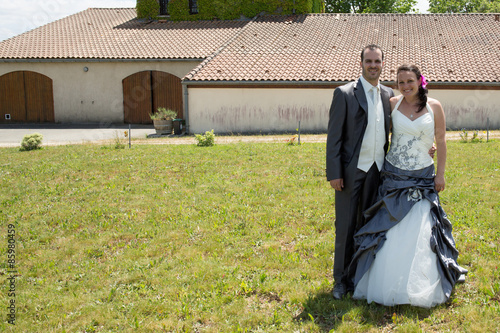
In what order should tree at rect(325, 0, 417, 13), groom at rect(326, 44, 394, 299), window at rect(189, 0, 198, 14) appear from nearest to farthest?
groom at rect(326, 44, 394, 299), window at rect(189, 0, 198, 14), tree at rect(325, 0, 417, 13)

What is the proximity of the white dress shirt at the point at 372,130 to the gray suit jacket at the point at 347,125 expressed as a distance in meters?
0.06

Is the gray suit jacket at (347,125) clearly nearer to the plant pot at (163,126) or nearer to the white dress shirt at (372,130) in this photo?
the white dress shirt at (372,130)

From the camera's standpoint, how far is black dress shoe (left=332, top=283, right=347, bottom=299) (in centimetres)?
447

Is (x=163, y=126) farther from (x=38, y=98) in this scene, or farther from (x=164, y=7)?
(x=164, y=7)

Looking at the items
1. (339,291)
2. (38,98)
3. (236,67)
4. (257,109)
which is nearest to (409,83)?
(339,291)

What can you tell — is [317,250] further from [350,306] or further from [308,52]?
[308,52]

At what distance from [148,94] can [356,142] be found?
20531 millimetres

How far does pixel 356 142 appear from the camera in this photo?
14.1 feet

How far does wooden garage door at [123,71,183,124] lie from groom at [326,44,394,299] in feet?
64.7

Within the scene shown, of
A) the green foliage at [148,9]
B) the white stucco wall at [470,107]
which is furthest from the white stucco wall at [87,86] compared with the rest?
the white stucco wall at [470,107]

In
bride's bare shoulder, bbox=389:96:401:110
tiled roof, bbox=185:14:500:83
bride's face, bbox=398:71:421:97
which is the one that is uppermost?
tiled roof, bbox=185:14:500:83

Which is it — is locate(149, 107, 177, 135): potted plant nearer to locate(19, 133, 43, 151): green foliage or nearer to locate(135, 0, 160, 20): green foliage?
locate(19, 133, 43, 151): green foliage

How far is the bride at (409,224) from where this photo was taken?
13.4ft

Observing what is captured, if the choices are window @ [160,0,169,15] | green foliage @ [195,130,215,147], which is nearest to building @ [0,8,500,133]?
window @ [160,0,169,15]
